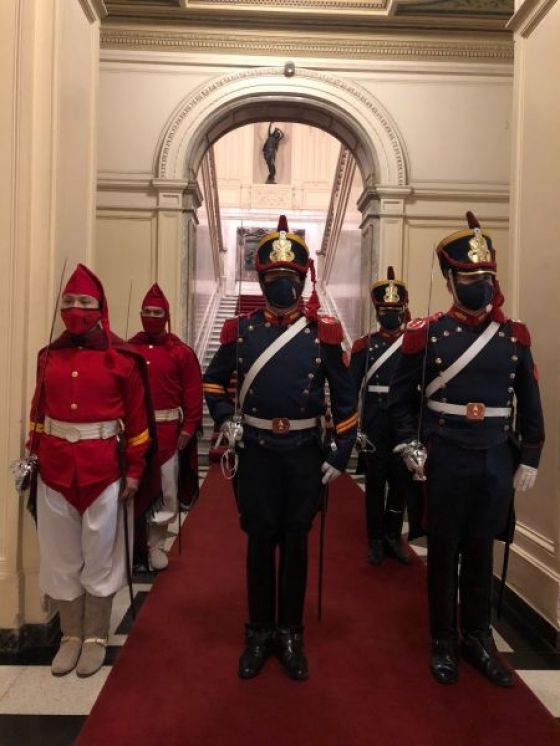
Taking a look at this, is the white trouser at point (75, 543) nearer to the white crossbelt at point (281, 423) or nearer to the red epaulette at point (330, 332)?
the white crossbelt at point (281, 423)

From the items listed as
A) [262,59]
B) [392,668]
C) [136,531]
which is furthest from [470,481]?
[262,59]

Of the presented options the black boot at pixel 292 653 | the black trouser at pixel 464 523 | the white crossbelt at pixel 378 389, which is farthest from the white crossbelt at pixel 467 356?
the white crossbelt at pixel 378 389

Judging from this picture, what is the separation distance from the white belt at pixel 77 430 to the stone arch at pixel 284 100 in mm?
5847

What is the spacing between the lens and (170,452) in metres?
4.40

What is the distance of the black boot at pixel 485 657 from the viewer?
288cm

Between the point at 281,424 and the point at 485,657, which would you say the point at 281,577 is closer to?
the point at 281,424

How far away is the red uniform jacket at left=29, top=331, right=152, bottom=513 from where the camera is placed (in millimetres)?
2908

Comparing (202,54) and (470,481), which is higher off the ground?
(202,54)

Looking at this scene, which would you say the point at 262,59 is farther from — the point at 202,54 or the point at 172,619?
the point at 172,619

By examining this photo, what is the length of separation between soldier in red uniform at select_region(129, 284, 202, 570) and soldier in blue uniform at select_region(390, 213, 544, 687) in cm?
187

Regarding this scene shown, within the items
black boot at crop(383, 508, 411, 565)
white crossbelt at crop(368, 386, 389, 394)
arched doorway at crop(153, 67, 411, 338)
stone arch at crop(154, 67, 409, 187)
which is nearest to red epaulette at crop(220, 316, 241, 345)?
white crossbelt at crop(368, 386, 389, 394)

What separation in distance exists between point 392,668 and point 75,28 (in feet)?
13.0

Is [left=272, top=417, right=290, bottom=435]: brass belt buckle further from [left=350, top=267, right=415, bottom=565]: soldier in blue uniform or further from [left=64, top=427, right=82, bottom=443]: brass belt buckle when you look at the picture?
[left=350, top=267, right=415, bottom=565]: soldier in blue uniform

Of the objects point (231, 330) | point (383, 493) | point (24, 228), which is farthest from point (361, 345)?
point (24, 228)
